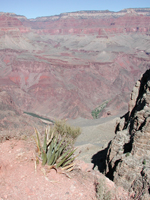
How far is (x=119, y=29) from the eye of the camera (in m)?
181

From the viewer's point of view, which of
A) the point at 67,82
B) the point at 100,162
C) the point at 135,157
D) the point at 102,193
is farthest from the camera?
the point at 67,82

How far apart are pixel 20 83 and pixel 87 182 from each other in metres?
65.8

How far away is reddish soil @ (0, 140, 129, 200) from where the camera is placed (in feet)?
17.4

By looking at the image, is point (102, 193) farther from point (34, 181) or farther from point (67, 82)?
point (67, 82)

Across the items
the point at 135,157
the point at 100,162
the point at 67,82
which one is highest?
the point at 135,157

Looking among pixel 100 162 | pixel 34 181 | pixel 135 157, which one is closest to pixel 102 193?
pixel 34 181

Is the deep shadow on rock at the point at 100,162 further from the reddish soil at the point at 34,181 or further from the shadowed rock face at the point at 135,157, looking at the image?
the reddish soil at the point at 34,181

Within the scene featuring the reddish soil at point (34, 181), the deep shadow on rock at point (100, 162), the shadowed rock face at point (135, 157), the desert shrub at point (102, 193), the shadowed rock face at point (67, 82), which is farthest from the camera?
the shadowed rock face at point (67, 82)

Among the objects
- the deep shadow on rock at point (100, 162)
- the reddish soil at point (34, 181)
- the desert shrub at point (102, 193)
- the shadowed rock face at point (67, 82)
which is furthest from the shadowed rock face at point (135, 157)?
the shadowed rock face at point (67, 82)

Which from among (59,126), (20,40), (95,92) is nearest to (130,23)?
(20,40)

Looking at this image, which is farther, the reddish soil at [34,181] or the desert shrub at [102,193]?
the desert shrub at [102,193]

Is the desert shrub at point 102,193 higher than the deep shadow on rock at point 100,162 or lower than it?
higher

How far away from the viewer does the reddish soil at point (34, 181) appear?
5309 millimetres

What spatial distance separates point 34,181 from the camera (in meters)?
5.63
